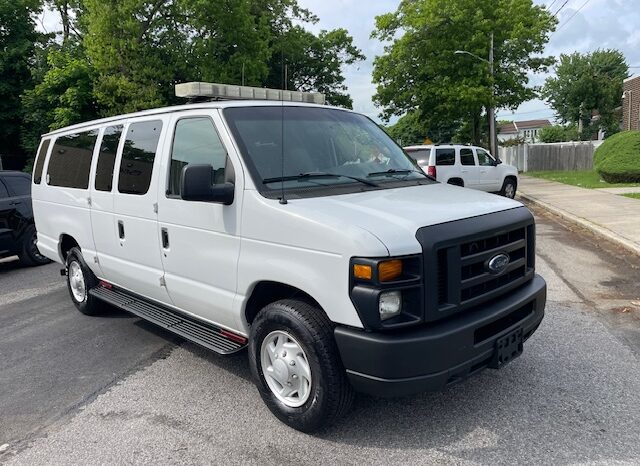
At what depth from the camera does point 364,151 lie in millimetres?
4289

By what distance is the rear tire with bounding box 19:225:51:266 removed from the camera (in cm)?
911

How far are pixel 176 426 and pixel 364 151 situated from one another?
244 cm

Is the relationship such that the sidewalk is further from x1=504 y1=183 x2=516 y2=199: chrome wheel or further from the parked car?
the parked car

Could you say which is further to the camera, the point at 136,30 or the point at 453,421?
the point at 136,30

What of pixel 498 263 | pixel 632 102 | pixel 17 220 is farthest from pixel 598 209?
pixel 632 102

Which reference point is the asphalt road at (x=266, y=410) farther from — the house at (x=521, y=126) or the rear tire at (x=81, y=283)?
the house at (x=521, y=126)

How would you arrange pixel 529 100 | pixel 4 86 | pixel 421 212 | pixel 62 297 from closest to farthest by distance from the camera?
pixel 421 212 < pixel 62 297 < pixel 4 86 < pixel 529 100

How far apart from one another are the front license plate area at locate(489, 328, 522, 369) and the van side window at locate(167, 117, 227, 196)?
Result: 83.0 inches

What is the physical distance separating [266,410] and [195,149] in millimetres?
1971

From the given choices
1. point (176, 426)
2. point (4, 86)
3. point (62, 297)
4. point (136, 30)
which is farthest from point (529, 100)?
point (176, 426)

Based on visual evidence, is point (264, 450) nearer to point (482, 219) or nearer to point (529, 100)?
point (482, 219)

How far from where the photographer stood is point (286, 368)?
3.39m

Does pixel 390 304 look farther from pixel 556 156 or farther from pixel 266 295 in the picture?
pixel 556 156

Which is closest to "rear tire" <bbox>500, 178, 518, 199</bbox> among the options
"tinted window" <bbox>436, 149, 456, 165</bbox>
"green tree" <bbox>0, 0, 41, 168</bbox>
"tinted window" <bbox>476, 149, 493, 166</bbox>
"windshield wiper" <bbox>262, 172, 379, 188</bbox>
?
"tinted window" <bbox>476, 149, 493, 166</bbox>
